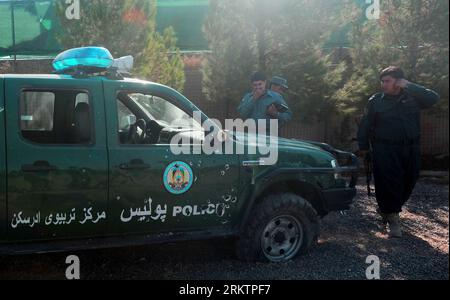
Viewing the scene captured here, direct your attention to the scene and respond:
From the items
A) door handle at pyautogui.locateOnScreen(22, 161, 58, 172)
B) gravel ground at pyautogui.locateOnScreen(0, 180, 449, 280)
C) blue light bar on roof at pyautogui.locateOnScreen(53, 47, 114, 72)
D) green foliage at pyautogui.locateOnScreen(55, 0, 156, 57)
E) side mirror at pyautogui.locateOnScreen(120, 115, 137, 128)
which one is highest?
green foliage at pyautogui.locateOnScreen(55, 0, 156, 57)

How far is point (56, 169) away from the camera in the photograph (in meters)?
3.65

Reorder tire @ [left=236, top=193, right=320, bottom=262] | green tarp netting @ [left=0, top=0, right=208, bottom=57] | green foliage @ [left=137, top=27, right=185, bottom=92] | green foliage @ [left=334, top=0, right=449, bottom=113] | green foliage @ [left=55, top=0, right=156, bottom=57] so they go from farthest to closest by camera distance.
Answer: green tarp netting @ [left=0, top=0, right=208, bottom=57]
green foliage @ [left=137, top=27, right=185, bottom=92]
green foliage @ [left=334, top=0, right=449, bottom=113]
green foliage @ [left=55, top=0, right=156, bottom=57]
tire @ [left=236, top=193, right=320, bottom=262]

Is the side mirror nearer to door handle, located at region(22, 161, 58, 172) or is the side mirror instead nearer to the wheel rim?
door handle, located at region(22, 161, 58, 172)

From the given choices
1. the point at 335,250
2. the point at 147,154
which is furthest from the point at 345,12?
the point at 147,154

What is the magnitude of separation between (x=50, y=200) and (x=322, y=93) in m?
6.57

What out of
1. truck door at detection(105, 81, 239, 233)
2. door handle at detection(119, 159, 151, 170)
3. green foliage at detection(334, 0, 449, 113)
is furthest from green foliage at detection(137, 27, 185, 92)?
door handle at detection(119, 159, 151, 170)

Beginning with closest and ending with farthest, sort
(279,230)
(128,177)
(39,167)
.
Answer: (39,167)
(128,177)
(279,230)

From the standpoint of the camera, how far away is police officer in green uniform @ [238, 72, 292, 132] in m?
5.84

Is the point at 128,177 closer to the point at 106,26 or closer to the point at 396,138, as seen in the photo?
the point at 396,138

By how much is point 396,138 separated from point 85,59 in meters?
3.29

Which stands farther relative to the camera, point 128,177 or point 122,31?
point 122,31

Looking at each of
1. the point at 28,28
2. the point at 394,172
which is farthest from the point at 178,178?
the point at 28,28

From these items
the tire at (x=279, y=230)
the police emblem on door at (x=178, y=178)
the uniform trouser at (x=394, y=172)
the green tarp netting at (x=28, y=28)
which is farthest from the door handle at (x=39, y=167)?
the green tarp netting at (x=28, y=28)

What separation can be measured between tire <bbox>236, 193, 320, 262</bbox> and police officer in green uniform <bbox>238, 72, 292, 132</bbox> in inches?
59.5
